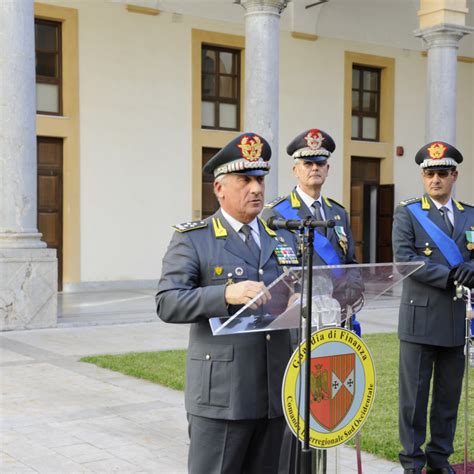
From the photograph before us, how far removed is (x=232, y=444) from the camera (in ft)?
10.5

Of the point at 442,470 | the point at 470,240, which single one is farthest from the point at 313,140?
the point at 442,470

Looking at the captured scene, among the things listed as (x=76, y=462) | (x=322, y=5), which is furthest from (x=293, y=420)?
(x=322, y=5)

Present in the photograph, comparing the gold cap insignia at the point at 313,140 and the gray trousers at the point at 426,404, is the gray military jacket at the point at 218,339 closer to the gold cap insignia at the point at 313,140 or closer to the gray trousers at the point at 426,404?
the gray trousers at the point at 426,404

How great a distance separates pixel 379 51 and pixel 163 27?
5.87 m

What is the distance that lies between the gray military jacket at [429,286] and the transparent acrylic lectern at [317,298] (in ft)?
4.93

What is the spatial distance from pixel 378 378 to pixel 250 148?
5214 millimetres

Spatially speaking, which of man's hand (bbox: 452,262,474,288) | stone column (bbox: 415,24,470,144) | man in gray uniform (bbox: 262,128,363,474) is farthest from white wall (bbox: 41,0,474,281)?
man's hand (bbox: 452,262,474,288)

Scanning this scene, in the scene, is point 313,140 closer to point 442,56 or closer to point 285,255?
point 285,255

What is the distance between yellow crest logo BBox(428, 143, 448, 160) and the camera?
4.86m

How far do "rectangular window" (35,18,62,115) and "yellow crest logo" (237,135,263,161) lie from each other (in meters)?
12.6

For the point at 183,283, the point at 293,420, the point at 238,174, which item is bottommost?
the point at 293,420

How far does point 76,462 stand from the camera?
524 centimetres

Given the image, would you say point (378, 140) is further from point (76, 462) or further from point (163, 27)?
point (76, 462)

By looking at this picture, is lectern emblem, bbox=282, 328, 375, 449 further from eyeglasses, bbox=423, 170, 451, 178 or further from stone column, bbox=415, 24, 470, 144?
stone column, bbox=415, 24, 470, 144
